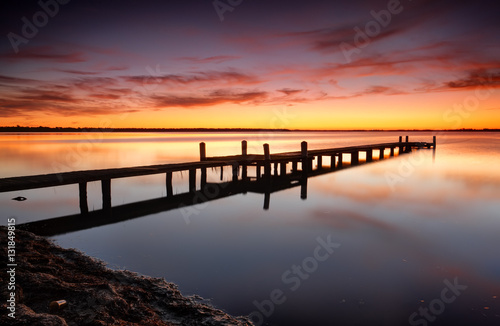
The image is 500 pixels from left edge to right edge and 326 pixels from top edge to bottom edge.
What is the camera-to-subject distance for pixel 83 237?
815 cm

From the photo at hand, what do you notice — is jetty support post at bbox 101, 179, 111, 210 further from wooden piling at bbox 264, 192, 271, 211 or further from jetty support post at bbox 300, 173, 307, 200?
jetty support post at bbox 300, 173, 307, 200

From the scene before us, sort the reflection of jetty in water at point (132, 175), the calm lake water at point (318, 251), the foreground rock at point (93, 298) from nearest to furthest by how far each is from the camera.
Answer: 1. the foreground rock at point (93, 298)
2. the calm lake water at point (318, 251)
3. the reflection of jetty in water at point (132, 175)

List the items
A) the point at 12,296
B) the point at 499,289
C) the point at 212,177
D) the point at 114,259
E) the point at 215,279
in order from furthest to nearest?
the point at 212,177, the point at 114,259, the point at 215,279, the point at 499,289, the point at 12,296

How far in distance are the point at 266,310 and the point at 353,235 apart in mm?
4793

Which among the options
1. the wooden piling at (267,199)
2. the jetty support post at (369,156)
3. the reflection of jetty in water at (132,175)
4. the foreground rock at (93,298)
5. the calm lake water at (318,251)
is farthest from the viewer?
the jetty support post at (369,156)

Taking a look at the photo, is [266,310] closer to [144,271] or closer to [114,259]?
[144,271]

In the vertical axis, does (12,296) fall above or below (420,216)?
above

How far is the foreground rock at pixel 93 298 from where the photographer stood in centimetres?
355

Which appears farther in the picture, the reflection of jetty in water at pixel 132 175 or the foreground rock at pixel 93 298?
the reflection of jetty in water at pixel 132 175

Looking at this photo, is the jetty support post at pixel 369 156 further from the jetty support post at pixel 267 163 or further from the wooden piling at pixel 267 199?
the wooden piling at pixel 267 199

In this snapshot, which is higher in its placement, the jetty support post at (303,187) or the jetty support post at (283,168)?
the jetty support post at (283,168)

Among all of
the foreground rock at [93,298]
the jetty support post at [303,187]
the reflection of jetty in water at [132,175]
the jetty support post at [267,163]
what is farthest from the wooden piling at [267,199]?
the foreground rock at [93,298]

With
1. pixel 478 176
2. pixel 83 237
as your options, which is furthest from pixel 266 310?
pixel 478 176

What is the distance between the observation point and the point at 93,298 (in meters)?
3.97
